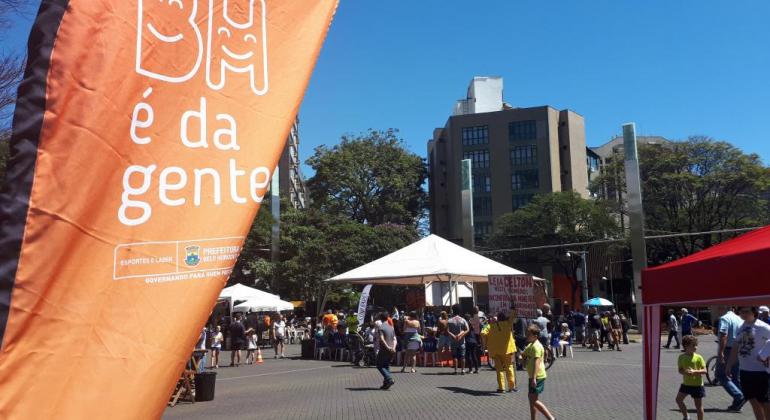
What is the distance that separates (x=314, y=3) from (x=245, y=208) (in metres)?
0.79

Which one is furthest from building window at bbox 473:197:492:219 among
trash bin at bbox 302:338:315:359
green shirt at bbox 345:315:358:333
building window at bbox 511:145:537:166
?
green shirt at bbox 345:315:358:333

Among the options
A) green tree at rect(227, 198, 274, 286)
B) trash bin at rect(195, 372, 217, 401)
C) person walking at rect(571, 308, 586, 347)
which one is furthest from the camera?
green tree at rect(227, 198, 274, 286)

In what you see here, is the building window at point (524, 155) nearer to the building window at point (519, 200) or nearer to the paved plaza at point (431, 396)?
the building window at point (519, 200)

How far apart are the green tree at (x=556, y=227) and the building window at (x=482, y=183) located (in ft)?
51.1

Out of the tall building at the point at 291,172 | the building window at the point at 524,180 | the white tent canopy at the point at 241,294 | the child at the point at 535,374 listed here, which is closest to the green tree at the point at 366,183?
the tall building at the point at 291,172

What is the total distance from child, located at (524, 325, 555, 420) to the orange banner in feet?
28.3

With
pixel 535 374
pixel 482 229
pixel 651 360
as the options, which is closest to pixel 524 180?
pixel 482 229

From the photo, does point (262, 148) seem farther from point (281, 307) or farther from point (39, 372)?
point (281, 307)

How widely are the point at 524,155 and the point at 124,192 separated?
255ft

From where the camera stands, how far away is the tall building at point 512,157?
3007 inches

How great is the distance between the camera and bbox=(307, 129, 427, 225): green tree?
67188 millimetres

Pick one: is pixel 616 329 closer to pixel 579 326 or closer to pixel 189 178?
pixel 579 326

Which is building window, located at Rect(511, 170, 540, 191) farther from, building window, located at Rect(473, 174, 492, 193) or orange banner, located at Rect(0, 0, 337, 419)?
orange banner, located at Rect(0, 0, 337, 419)

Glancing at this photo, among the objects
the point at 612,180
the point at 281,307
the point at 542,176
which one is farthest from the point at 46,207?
the point at 542,176
